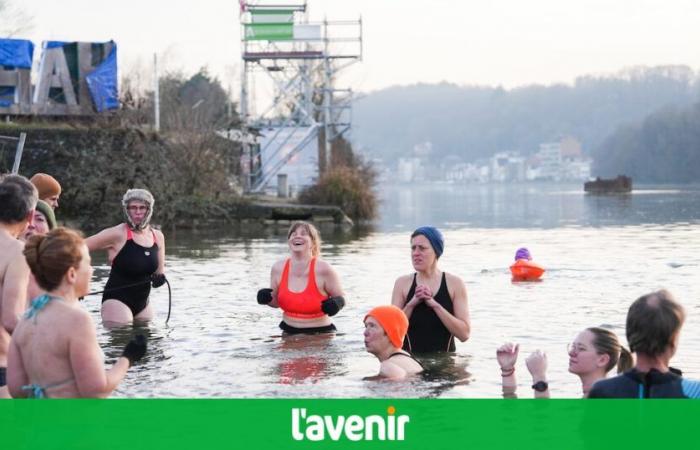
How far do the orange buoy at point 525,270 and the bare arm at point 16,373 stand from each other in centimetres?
1496

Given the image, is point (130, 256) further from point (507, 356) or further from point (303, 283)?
point (507, 356)

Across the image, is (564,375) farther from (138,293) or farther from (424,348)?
(138,293)

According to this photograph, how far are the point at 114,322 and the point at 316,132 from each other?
46357 millimetres

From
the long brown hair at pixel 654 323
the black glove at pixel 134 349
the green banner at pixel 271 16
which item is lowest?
the black glove at pixel 134 349

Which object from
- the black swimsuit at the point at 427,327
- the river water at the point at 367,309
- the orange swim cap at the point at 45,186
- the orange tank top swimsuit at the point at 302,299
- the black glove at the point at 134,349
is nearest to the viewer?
the black glove at the point at 134,349

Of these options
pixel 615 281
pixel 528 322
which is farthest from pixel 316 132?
pixel 528 322

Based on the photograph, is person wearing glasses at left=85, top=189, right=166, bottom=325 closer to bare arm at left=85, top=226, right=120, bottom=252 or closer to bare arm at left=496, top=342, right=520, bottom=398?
bare arm at left=85, top=226, right=120, bottom=252

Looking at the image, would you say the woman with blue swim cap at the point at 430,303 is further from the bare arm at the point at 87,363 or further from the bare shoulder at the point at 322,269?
the bare arm at the point at 87,363

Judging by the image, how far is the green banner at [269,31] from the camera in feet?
192

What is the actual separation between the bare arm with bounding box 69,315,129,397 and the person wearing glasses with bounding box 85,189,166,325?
6.68m

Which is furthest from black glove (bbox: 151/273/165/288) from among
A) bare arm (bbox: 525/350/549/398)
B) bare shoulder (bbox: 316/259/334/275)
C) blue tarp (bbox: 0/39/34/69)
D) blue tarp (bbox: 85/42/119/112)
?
blue tarp (bbox: 0/39/34/69)

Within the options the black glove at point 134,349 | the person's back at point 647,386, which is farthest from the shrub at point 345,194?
the person's back at point 647,386

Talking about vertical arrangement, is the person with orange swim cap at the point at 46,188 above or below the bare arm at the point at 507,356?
above

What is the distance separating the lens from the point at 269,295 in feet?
36.8
